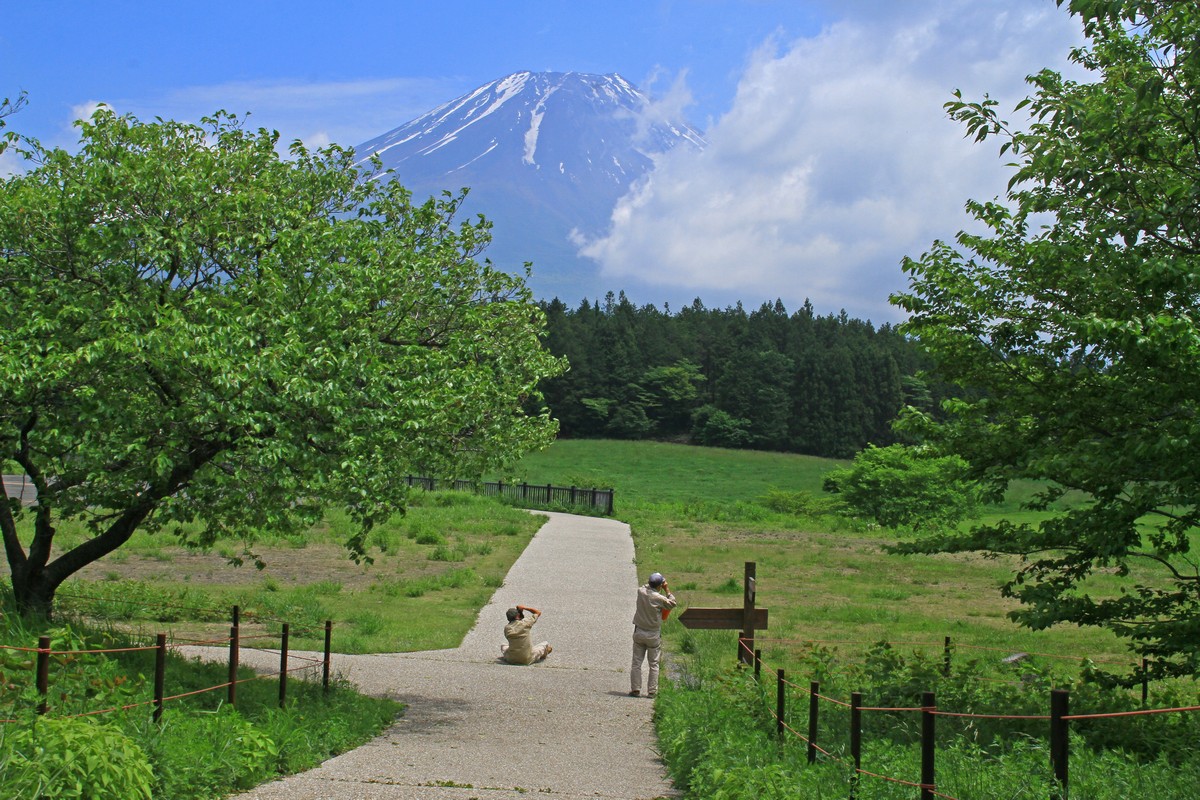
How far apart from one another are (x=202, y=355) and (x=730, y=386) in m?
103

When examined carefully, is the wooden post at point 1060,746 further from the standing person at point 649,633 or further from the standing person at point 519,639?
the standing person at point 519,639

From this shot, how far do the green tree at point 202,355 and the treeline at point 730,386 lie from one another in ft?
282

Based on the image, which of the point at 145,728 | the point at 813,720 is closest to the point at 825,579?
the point at 813,720

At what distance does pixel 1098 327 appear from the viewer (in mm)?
7570

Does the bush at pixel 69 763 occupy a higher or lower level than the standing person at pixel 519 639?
higher

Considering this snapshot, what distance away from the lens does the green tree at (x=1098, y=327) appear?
783 centimetres

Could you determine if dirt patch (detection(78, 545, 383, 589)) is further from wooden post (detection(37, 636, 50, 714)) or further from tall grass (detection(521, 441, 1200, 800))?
wooden post (detection(37, 636, 50, 714))

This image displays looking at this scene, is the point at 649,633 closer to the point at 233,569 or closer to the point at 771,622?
the point at 771,622

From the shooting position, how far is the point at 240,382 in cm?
948

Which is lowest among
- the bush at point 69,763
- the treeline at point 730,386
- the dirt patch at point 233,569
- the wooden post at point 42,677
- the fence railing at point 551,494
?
the dirt patch at point 233,569

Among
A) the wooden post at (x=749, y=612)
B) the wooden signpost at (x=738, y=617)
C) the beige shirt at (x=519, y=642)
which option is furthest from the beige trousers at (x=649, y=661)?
the beige shirt at (x=519, y=642)

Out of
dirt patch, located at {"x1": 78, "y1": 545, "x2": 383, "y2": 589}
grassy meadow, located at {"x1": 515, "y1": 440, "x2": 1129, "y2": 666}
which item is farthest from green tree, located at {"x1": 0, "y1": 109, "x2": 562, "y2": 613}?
dirt patch, located at {"x1": 78, "y1": 545, "x2": 383, "y2": 589}

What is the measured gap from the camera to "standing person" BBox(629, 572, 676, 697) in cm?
1359

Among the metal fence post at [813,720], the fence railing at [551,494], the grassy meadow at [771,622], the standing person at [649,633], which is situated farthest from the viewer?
Answer: the fence railing at [551,494]
